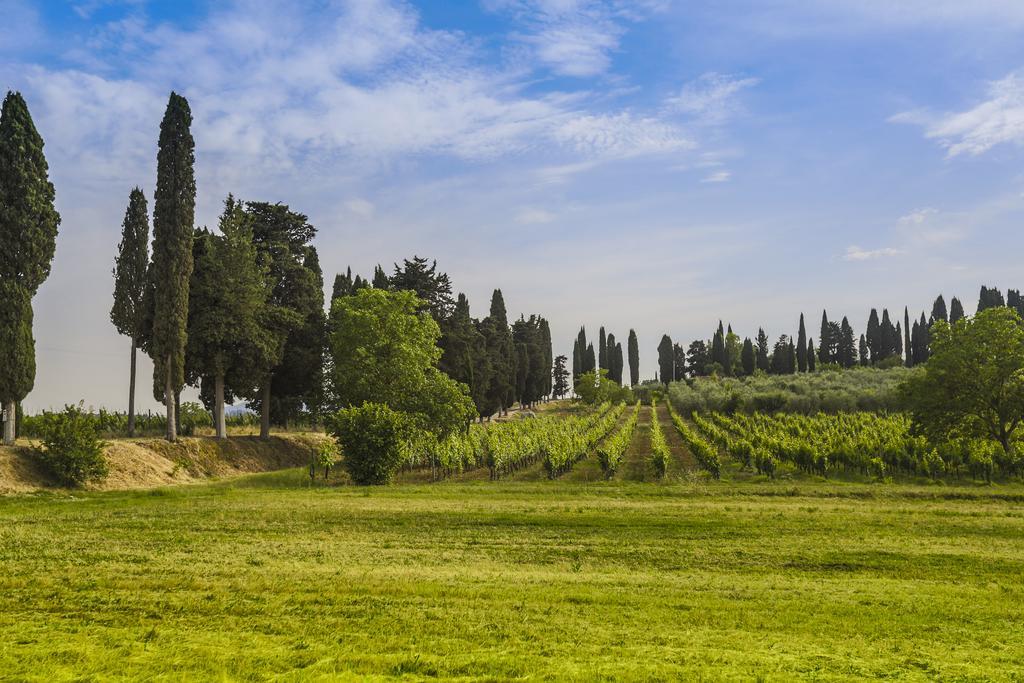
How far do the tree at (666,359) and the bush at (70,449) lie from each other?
390 ft

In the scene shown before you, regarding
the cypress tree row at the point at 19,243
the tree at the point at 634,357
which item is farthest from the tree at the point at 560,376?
the cypress tree row at the point at 19,243

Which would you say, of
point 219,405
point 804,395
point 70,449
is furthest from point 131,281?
point 804,395

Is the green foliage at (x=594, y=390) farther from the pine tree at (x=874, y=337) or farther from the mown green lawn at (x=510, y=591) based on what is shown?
the mown green lawn at (x=510, y=591)

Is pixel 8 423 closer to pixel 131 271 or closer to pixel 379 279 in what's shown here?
pixel 131 271

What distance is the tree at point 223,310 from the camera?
37781mm

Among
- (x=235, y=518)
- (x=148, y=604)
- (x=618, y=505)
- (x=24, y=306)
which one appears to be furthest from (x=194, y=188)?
(x=148, y=604)

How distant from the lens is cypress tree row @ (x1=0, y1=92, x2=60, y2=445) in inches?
1061

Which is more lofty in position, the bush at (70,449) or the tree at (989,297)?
Answer: the tree at (989,297)

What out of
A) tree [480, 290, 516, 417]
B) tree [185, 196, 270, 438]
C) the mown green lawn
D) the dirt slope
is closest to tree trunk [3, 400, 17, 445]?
the dirt slope

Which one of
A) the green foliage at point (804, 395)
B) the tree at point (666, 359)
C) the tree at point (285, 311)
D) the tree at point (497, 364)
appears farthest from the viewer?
the tree at point (666, 359)

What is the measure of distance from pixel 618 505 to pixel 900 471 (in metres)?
23.5

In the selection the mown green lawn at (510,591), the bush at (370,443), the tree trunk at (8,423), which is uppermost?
the tree trunk at (8,423)

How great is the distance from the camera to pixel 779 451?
4044 cm

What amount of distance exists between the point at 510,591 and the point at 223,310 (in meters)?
31.1
